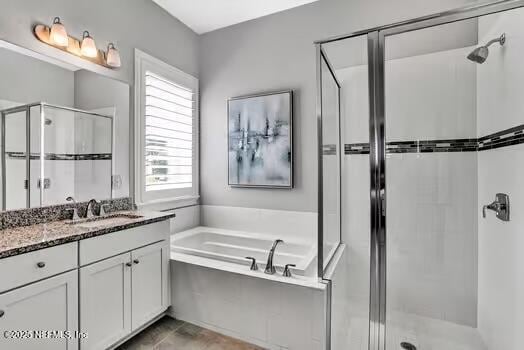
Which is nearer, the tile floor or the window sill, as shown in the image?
the tile floor

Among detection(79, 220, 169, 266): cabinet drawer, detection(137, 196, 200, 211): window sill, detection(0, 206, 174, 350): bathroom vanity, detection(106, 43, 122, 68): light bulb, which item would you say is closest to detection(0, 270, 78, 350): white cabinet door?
detection(0, 206, 174, 350): bathroom vanity

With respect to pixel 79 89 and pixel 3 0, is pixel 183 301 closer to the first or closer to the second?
pixel 79 89

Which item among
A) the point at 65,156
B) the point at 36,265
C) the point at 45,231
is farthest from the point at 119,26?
the point at 36,265

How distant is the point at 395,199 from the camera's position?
194cm

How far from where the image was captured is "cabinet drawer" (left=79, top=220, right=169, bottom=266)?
1.55 metres

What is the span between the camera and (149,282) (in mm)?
1982

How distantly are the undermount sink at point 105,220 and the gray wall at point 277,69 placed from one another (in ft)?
3.64

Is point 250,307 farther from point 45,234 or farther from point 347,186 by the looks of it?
point 45,234

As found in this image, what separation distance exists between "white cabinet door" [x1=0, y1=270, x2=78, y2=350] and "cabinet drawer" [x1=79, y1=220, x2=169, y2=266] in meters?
0.13

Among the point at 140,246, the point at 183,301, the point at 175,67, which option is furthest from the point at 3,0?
the point at 183,301

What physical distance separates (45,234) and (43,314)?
0.41m

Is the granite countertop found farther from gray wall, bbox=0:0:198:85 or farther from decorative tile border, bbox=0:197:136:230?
gray wall, bbox=0:0:198:85

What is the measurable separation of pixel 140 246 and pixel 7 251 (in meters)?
0.79

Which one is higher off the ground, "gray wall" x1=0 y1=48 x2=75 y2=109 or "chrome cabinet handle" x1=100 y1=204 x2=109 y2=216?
"gray wall" x1=0 y1=48 x2=75 y2=109
